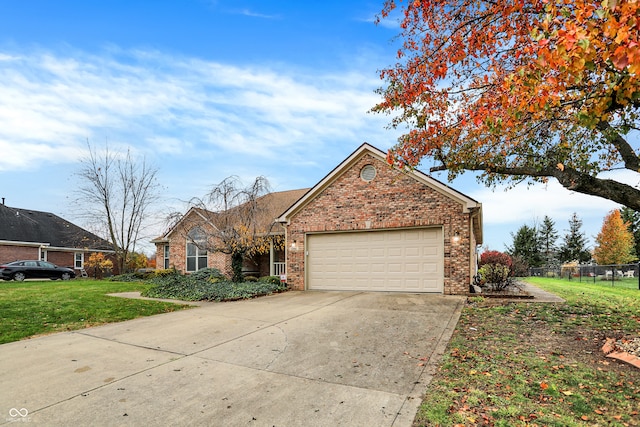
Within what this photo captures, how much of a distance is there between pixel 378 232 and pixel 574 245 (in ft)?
170

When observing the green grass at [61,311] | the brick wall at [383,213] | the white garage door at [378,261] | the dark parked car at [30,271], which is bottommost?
the dark parked car at [30,271]

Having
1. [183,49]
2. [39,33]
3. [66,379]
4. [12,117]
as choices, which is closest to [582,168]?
[66,379]

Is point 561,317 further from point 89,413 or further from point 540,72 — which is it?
point 89,413

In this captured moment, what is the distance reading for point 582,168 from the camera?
7.54 metres

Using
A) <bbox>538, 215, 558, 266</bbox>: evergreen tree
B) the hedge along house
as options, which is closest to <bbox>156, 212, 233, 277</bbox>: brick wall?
the hedge along house

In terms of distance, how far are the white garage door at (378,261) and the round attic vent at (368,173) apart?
2131 millimetres

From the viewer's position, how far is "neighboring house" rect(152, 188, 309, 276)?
46.0 ft

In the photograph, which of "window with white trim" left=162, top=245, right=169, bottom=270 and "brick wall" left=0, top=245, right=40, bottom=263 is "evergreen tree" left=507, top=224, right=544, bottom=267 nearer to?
"window with white trim" left=162, top=245, right=169, bottom=270

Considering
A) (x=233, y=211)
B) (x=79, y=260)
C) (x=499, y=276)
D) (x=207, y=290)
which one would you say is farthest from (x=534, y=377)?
(x=79, y=260)

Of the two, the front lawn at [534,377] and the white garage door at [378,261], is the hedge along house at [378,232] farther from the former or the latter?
the front lawn at [534,377]

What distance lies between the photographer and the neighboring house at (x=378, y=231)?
11.6 m

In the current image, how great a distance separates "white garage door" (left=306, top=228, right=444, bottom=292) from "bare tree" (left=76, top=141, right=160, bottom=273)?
1658 cm

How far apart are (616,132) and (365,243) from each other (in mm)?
8470

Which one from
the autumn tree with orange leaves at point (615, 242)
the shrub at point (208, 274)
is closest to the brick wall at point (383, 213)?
the shrub at point (208, 274)
